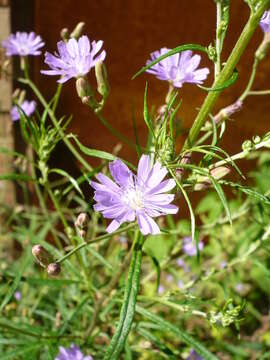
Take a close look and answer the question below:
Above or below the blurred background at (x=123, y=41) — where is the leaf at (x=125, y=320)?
below

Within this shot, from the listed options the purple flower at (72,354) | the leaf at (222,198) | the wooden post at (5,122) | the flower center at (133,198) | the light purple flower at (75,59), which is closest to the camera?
the leaf at (222,198)

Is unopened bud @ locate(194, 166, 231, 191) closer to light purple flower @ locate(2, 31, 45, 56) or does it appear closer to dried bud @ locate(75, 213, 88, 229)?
dried bud @ locate(75, 213, 88, 229)

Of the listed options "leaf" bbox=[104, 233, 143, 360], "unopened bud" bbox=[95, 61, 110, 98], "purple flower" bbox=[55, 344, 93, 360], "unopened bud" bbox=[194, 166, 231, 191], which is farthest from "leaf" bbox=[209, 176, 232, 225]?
"purple flower" bbox=[55, 344, 93, 360]

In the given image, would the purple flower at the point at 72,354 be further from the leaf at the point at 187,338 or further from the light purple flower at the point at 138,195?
the light purple flower at the point at 138,195

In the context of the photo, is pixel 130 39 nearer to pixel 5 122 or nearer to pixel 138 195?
pixel 5 122

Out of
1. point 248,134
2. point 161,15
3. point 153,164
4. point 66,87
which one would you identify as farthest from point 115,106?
point 153,164

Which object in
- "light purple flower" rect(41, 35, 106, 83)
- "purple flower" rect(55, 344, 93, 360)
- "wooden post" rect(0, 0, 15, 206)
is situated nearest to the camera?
"light purple flower" rect(41, 35, 106, 83)

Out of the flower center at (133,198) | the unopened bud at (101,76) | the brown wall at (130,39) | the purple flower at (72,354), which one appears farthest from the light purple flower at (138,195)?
the brown wall at (130,39)
